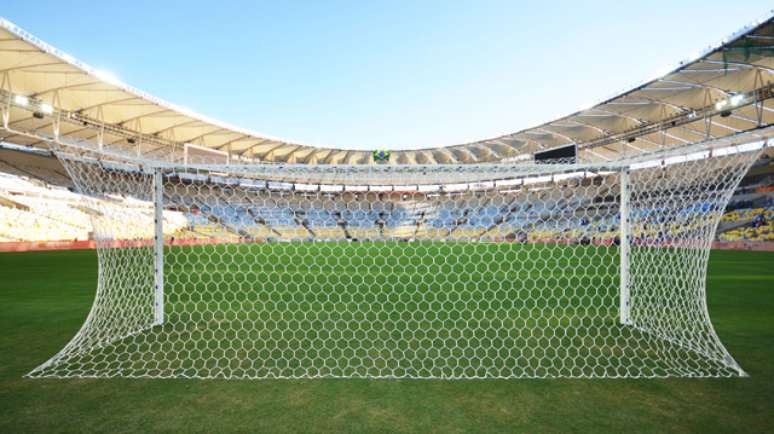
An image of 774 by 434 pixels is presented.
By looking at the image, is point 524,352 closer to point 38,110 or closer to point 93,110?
point 38,110

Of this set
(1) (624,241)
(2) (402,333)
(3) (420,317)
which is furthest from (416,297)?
(1) (624,241)

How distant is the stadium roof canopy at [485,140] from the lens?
35.3 ft

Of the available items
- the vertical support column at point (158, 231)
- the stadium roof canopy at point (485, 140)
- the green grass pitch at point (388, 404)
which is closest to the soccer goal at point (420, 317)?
the vertical support column at point (158, 231)

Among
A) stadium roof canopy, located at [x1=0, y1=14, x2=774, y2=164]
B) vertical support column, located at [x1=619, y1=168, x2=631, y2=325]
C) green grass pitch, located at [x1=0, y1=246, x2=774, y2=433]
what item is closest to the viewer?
green grass pitch, located at [x1=0, y1=246, x2=774, y2=433]

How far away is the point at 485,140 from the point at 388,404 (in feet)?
68.7

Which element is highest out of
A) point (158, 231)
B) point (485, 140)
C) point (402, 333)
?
point (485, 140)

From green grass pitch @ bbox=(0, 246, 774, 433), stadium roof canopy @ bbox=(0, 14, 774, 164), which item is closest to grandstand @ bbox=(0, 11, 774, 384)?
green grass pitch @ bbox=(0, 246, 774, 433)

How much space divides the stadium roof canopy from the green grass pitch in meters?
8.37

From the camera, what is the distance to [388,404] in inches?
78.4

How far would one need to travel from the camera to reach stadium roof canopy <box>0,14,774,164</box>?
10.8 m

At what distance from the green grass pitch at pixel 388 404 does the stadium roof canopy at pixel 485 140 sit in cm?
837

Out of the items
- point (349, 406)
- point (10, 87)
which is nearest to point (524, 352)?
point (349, 406)

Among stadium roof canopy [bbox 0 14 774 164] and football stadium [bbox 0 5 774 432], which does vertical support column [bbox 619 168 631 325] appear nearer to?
football stadium [bbox 0 5 774 432]

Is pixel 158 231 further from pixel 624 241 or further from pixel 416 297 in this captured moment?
pixel 624 241
